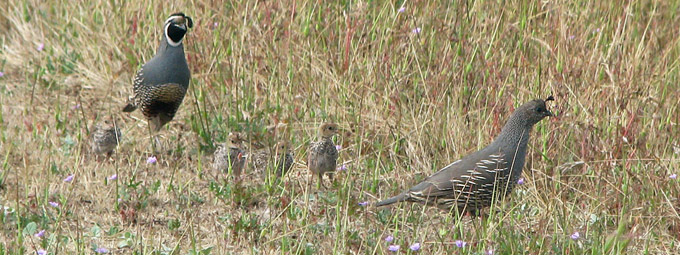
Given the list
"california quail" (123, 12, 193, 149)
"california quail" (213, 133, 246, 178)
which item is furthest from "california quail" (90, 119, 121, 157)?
"california quail" (213, 133, 246, 178)

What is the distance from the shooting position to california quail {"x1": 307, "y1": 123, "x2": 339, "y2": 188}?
5465 millimetres

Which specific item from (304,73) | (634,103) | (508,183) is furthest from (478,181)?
(304,73)

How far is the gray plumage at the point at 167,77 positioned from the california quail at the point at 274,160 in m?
0.83

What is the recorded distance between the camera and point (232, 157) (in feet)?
18.8

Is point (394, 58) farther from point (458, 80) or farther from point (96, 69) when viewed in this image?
point (96, 69)

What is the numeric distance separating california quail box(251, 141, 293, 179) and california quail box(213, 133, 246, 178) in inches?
3.4

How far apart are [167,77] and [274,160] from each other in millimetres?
1108

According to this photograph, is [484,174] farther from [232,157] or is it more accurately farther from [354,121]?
[232,157]


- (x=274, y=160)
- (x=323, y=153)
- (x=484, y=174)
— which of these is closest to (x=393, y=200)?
(x=484, y=174)

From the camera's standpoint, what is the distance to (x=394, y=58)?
21.0 feet

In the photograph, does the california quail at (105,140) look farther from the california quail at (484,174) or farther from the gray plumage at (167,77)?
the california quail at (484,174)

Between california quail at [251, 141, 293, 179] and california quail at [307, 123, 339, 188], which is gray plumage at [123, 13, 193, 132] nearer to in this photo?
california quail at [251, 141, 293, 179]

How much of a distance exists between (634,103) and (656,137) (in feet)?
1.08

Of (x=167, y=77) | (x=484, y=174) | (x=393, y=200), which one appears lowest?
(x=393, y=200)
